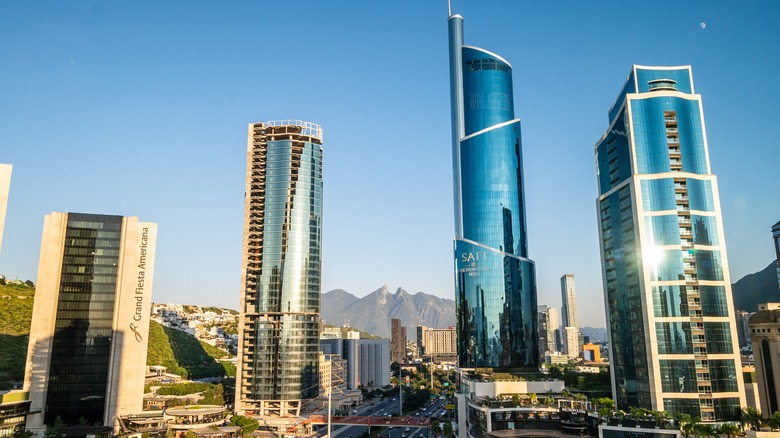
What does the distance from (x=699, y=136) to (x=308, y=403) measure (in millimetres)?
120299

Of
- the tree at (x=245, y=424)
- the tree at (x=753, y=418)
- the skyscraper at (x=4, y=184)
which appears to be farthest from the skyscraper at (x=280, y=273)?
the tree at (x=753, y=418)

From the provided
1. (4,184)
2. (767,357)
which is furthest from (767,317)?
(4,184)

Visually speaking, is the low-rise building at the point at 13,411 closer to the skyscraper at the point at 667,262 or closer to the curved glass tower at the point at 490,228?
the skyscraper at the point at 667,262

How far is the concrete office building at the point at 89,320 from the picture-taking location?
11312 cm

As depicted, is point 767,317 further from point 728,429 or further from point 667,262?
point 728,429

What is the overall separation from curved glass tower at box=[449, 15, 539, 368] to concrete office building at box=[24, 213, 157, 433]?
95292 mm

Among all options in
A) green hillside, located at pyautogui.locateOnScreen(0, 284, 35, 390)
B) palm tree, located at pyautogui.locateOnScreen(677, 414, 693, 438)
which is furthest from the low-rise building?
palm tree, located at pyautogui.locateOnScreen(677, 414, 693, 438)

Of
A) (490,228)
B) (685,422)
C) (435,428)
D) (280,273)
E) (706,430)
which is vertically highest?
(490,228)

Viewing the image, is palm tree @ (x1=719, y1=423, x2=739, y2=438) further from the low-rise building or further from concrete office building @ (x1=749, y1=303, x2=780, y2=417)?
the low-rise building

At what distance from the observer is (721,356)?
10400 cm

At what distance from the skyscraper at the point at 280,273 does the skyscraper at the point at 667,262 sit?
8297 cm

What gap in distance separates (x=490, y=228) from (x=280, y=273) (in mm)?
65937

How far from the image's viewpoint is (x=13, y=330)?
15525 centimetres

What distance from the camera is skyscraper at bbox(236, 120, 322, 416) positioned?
16025 cm
